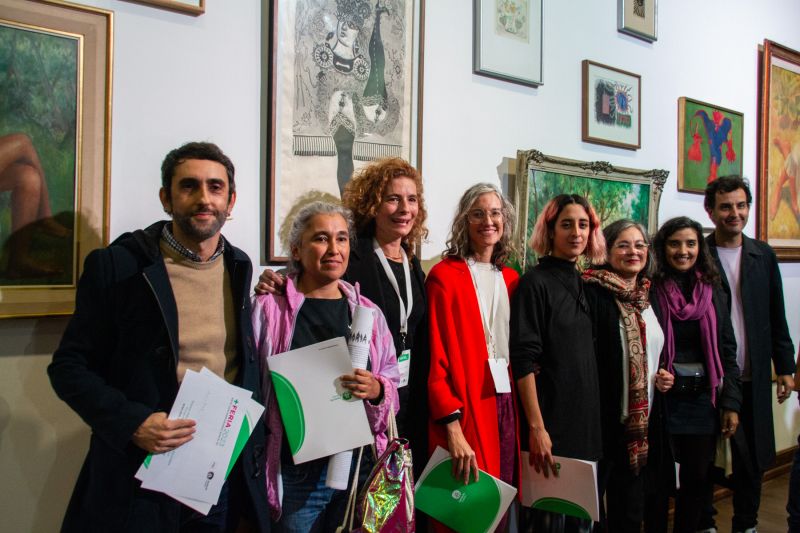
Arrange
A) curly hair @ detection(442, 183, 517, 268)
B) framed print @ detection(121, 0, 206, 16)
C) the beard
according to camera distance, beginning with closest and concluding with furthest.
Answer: the beard, framed print @ detection(121, 0, 206, 16), curly hair @ detection(442, 183, 517, 268)

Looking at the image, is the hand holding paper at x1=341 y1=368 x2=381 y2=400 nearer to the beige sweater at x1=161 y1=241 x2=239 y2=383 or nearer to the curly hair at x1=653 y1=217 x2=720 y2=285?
the beige sweater at x1=161 y1=241 x2=239 y2=383

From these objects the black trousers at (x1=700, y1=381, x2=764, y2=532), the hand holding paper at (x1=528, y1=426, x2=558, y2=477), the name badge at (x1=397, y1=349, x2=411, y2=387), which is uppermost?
the name badge at (x1=397, y1=349, x2=411, y2=387)

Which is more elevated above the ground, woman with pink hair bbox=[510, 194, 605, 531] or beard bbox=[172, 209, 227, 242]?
beard bbox=[172, 209, 227, 242]

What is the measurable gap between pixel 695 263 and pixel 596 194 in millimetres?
655

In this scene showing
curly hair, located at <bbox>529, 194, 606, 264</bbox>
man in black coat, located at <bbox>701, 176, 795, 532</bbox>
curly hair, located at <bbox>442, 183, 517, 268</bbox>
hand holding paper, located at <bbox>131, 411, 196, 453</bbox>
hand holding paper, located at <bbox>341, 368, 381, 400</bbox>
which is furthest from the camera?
man in black coat, located at <bbox>701, 176, 795, 532</bbox>

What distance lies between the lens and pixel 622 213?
10.7ft

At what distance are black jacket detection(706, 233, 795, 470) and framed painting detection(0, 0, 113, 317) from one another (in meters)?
2.80

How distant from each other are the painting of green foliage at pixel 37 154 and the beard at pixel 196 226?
1.61ft

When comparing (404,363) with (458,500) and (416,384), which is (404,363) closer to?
(416,384)

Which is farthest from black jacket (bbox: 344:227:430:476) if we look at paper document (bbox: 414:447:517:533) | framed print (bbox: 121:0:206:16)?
framed print (bbox: 121:0:206:16)

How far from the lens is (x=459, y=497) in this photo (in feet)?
6.59

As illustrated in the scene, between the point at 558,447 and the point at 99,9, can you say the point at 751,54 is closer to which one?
the point at 558,447

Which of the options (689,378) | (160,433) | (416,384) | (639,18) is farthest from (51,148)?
(639,18)

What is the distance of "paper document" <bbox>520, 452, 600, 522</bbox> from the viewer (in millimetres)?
2051
